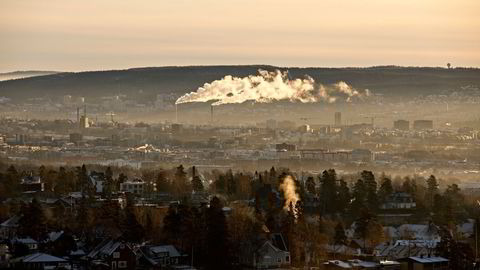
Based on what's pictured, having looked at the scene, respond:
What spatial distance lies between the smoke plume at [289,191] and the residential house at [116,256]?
8.30m

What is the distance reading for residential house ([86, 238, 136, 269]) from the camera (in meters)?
40.4

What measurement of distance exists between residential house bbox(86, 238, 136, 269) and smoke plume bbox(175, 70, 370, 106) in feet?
348

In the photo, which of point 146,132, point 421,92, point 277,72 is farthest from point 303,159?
point 421,92

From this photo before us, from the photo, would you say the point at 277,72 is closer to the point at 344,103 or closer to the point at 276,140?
the point at 344,103

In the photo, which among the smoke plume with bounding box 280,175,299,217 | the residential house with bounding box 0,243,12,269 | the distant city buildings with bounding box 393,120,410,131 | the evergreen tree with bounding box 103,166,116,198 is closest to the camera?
the residential house with bounding box 0,243,12,269

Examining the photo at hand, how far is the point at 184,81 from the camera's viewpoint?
190625mm

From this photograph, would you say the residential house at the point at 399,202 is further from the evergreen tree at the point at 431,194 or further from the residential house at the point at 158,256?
the residential house at the point at 158,256

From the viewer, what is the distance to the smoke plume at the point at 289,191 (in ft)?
162

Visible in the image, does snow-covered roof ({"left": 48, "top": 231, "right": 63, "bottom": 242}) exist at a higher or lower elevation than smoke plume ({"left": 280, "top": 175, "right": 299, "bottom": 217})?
lower

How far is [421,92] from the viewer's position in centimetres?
18600

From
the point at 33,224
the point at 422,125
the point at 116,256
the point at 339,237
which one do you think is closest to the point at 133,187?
the point at 339,237

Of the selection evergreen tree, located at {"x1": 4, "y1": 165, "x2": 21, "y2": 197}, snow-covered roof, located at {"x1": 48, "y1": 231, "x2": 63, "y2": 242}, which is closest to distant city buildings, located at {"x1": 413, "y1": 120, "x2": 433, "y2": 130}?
evergreen tree, located at {"x1": 4, "y1": 165, "x2": 21, "y2": 197}

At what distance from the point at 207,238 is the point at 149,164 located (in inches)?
1859

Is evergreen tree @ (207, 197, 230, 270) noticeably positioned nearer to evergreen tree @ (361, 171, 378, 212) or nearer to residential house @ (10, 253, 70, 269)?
residential house @ (10, 253, 70, 269)
